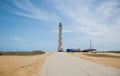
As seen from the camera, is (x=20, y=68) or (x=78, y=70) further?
(x=20, y=68)

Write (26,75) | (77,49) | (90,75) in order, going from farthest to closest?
1. (77,49)
2. (26,75)
3. (90,75)

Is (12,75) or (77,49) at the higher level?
Answer: (77,49)

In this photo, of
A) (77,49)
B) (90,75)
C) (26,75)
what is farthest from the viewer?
(77,49)

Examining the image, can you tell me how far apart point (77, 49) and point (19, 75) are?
100m

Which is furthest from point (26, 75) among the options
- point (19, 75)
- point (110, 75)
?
point (110, 75)

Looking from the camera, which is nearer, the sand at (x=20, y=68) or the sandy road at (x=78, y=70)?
the sandy road at (x=78, y=70)

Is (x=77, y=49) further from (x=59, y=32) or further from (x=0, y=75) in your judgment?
(x=0, y=75)

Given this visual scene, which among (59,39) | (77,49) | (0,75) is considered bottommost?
(0,75)

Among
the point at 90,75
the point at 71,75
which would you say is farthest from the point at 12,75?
the point at 90,75

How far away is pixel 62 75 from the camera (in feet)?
37.7

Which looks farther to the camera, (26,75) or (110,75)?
(26,75)

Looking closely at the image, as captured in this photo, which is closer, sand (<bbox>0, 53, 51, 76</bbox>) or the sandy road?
the sandy road

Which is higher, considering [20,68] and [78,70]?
[78,70]

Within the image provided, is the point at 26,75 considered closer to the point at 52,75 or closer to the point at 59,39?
the point at 52,75
